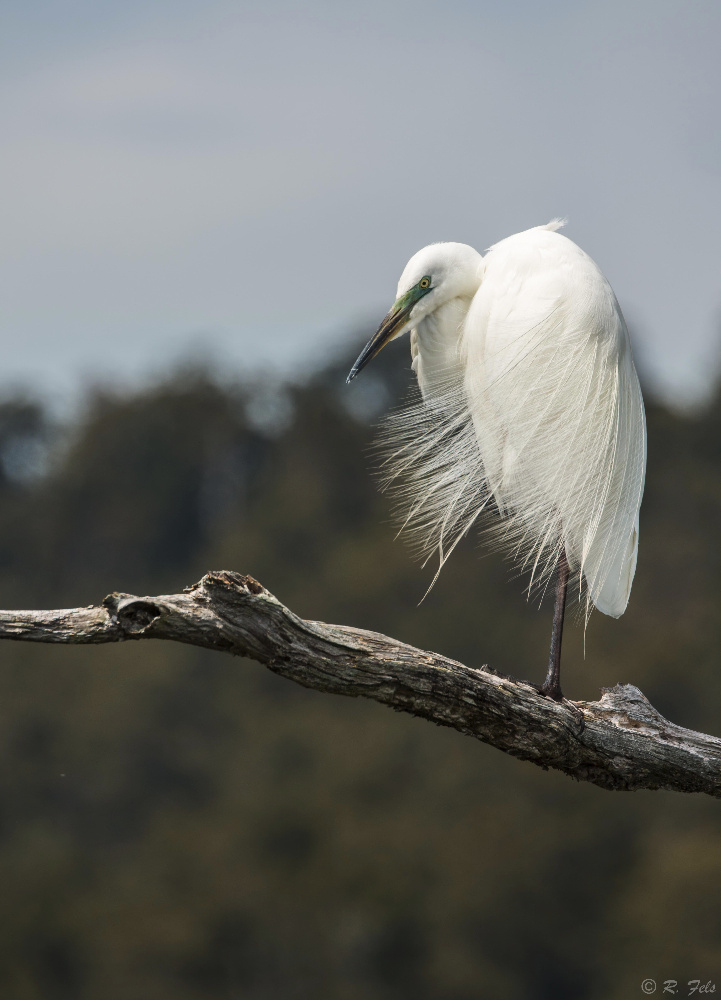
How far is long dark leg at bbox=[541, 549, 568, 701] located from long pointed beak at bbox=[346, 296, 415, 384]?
1045 mm

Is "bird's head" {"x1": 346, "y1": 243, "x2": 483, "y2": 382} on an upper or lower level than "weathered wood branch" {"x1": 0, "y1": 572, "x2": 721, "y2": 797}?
upper

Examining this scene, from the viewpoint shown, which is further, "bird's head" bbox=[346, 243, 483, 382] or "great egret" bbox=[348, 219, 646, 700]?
"bird's head" bbox=[346, 243, 483, 382]

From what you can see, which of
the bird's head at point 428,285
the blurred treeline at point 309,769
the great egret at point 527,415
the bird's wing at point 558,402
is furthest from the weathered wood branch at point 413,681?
the blurred treeline at point 309,769

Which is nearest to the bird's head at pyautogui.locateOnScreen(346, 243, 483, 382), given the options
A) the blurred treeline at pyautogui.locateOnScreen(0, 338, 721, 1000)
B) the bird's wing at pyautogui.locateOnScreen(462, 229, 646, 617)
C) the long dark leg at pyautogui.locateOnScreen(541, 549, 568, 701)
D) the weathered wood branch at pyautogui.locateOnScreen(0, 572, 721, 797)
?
the bird's wing at pyautogui.locateOnScreen(462, 229, 646, 617)

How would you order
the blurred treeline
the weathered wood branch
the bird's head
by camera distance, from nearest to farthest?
the weathered wood branch → the bird's head → the blurred treeline

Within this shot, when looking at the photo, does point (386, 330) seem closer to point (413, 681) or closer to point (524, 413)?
point (524, 413)

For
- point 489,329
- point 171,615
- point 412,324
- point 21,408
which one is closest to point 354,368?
point 412,324

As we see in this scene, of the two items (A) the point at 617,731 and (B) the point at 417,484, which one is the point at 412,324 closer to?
(B) the point at 417,484

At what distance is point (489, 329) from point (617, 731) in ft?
4.87

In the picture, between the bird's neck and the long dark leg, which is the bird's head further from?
the long dark leg

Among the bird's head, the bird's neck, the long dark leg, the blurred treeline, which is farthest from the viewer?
the blurred treeline

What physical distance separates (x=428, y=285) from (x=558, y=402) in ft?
2.35

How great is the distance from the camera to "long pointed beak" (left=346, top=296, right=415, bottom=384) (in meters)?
4.46

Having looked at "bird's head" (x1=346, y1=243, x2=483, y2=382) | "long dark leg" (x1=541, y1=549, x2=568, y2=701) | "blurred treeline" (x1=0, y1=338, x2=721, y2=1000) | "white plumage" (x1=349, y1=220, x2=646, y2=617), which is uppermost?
"bird's head" (x1=346, y1=243, x2=483, y2=382)
